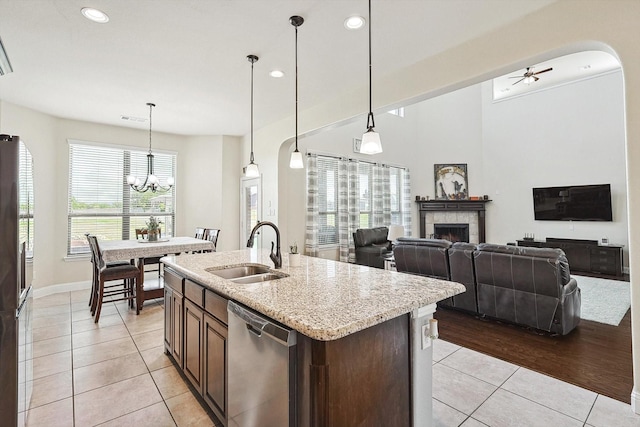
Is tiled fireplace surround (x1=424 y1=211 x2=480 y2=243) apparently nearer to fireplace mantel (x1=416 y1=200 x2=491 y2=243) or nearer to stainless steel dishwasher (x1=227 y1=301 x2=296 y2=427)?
fireplace mantel (x1=416 y1=200 x2=491 y2=243)

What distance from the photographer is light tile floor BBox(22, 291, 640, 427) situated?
196cm

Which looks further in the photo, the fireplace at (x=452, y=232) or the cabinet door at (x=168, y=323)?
the fireplace at (x=452, y=232)

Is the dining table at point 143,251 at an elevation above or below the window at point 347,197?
below

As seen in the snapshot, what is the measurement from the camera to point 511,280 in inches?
128

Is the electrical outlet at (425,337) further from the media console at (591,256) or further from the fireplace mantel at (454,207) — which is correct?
the fireplace mantel at (454,207)

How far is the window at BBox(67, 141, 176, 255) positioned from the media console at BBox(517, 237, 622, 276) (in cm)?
840

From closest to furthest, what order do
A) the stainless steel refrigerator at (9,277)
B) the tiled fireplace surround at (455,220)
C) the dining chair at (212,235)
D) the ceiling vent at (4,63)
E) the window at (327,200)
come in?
the stainless steel refrigerator at (9,277), the ceiling vent at (4,63), the dining chair at (212,235), the window at (327,200), the tiled fireplace surround at (455,220)

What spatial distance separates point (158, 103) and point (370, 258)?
4.65 meters

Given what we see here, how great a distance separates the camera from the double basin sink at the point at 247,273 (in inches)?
86.4

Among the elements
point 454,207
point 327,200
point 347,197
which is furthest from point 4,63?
point 454,207

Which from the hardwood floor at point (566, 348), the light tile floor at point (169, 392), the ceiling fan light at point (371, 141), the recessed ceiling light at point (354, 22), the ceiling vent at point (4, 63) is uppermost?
the recessed ceiling light at point (354, 22)

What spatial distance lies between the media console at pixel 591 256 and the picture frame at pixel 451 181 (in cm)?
242

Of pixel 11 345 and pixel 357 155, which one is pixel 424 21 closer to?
pixel 11 345

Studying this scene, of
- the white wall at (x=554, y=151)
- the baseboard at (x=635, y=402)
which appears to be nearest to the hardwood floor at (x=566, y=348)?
the baseboard at (x=635, y=402)
